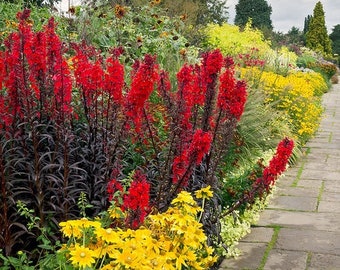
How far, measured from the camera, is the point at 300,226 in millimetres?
4926

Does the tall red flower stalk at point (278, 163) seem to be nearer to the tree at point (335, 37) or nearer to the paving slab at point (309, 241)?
the paving slab at point (309, 241)

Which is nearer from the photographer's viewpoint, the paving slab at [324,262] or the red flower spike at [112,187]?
the red flower spike at [112,187]

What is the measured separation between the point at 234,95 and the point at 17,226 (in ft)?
5.30

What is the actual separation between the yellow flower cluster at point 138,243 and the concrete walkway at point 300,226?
1224 mm

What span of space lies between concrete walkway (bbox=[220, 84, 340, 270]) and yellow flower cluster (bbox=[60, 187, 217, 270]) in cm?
122

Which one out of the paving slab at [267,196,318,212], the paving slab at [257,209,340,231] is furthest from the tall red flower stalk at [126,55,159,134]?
the paving slab at [267,196,318,212]

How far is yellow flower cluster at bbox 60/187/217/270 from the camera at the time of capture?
2326mm

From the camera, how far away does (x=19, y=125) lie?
11.1 feet

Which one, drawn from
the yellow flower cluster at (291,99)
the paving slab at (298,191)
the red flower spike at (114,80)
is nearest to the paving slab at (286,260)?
the red flower spike at (114,80)

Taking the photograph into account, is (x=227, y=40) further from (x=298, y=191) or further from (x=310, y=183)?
(x=298, y=191)

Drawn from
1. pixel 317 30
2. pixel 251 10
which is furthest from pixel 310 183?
pixel 251 10

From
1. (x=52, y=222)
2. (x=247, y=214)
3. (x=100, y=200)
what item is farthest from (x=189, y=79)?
(x=247, y=214)

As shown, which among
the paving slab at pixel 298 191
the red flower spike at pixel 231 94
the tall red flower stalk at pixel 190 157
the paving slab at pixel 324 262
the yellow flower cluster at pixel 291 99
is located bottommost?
the paving slab at pixel 298 191

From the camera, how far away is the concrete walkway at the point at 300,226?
412cm
